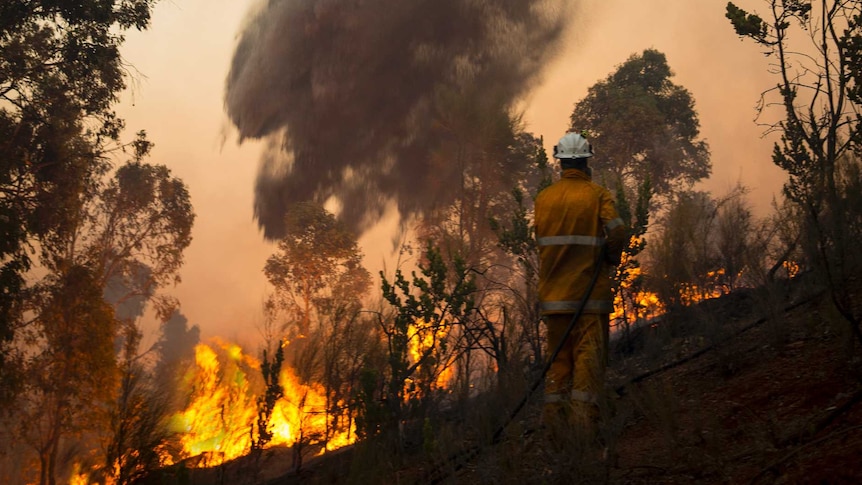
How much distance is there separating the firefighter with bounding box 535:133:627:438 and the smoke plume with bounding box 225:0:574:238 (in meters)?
24.5

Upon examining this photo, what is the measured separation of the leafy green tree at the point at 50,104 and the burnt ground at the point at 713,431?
10567 mm

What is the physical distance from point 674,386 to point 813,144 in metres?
1.87

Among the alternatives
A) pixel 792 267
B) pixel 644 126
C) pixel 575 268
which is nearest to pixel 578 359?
pixel 575 268

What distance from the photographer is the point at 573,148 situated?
13.9 ft

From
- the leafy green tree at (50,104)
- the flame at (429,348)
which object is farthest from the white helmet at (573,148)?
the leafy green tree at (50,104)

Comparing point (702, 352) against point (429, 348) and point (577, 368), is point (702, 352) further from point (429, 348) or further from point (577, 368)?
point (429, 348)

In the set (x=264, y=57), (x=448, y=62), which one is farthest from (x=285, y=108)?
(x=448, y=62)

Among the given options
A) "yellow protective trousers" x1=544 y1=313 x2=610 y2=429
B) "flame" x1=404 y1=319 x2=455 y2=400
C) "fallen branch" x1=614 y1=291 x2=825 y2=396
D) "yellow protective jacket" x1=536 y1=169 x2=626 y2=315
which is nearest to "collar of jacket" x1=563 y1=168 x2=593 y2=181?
"yellow protective jacket" x1=536 y1=169 x2=626 y2=315

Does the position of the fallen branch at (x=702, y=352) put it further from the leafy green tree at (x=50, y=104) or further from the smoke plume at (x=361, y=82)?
the smoke plume at (x=361, y=82)

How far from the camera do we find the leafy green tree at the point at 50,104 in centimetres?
1273

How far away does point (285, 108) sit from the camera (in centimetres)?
3158

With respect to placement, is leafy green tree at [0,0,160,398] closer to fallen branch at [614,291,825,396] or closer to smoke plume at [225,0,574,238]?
fallen branch at [614,291,825,396]

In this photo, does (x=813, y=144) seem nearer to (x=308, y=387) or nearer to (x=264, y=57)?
(x=308, y=387)

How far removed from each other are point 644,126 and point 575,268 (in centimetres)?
2044
